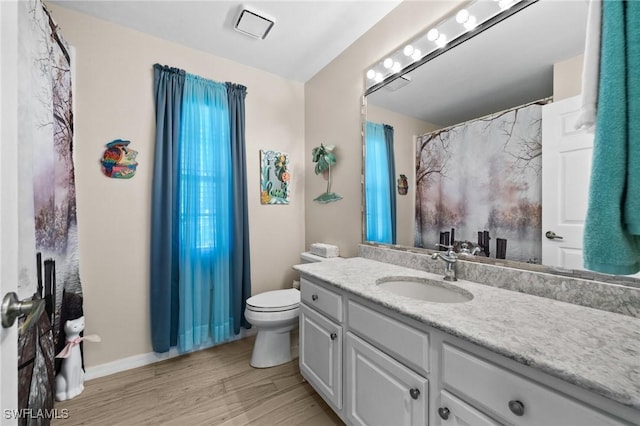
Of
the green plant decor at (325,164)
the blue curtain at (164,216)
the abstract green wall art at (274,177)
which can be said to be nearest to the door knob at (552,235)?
the green plant decor at (325,164)

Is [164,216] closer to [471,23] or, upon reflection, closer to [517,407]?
[517,407]

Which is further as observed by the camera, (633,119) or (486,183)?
(486,183)

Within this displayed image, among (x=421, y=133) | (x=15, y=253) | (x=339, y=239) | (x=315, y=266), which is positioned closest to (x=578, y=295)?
(x=421, y=133)

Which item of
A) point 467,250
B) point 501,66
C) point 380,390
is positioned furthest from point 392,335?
point 501,66

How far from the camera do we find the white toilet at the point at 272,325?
1.80 metres

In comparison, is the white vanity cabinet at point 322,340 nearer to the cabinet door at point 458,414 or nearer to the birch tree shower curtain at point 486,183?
the cabinet door at point 458,414

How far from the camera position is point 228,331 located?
2.18 metres

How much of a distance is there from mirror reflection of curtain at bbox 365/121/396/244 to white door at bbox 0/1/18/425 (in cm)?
168

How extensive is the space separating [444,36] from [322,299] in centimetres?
165

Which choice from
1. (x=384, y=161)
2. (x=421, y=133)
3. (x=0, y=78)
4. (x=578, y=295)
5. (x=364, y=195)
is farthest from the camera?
(x=364, y=195)

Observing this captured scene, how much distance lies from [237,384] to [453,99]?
2258 mm

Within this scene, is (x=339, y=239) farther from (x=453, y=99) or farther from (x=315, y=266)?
(x=453, y=99)

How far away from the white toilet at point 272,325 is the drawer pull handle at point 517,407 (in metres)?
1.42

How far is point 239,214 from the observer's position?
87.0 inches
